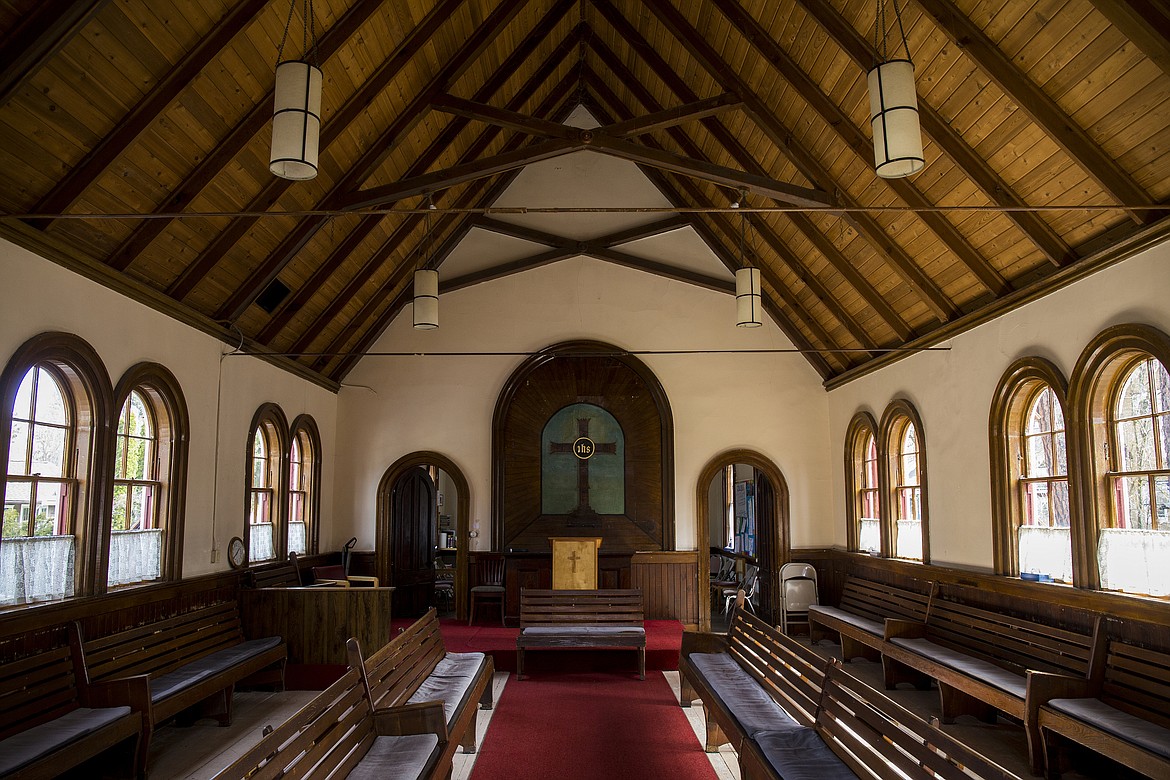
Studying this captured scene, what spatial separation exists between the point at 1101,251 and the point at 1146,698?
2862 millimetres

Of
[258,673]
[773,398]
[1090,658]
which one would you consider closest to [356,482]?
[258,673]

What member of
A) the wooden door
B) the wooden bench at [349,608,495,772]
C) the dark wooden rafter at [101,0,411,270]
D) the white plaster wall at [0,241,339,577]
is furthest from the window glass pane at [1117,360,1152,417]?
the wooden door

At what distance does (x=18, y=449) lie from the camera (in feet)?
17.8

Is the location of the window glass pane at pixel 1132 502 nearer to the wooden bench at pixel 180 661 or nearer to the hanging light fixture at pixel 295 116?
the hanging light fixture at pixel 295 116

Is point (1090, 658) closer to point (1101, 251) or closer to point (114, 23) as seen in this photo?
point (1101, 251)

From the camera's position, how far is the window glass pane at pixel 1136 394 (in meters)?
5.51

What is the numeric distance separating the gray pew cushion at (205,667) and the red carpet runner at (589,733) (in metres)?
2.11

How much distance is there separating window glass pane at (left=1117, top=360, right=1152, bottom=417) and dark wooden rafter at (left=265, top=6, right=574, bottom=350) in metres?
5.98

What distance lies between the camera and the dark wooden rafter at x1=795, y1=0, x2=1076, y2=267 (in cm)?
605

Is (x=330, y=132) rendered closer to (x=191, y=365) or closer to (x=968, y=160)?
(x=191, y=365)

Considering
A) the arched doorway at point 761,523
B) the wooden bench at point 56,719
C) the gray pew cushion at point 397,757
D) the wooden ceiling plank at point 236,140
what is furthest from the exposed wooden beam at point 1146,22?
the arched doorway at point 761,523

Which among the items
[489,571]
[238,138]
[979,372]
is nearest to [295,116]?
[238,138]

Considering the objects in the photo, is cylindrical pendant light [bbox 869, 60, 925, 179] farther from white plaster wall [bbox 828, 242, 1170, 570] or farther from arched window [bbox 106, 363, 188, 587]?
arched window [bbox 106, 363, 188, 587]

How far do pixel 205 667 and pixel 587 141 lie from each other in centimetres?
524
